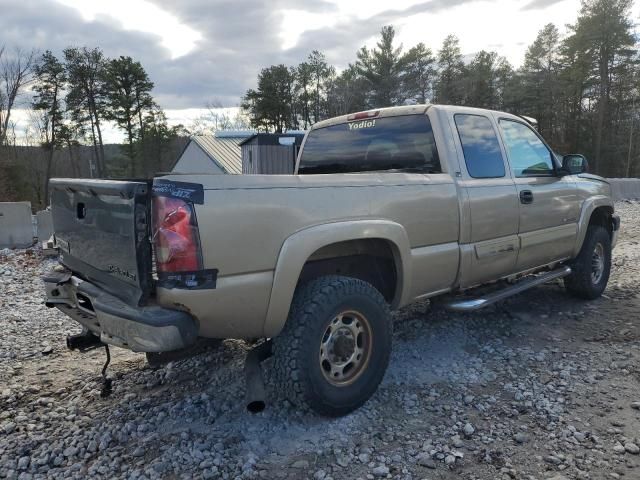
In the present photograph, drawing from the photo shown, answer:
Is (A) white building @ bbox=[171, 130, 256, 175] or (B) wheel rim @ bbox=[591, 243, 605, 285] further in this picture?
(A) white building @ bbox=[171, 130, 256, 175]

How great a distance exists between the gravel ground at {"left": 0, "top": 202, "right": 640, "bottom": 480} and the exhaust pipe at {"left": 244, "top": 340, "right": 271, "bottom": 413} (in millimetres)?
265

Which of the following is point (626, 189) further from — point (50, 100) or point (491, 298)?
point (50, 100)

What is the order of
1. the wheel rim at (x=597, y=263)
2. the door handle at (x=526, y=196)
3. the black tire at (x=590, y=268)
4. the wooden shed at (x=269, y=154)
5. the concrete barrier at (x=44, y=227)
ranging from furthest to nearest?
the wooden shed at (x=269, y=154) < the concrete barrier at (x=44, y=227) < the wheel rim at (x=597, y=263) < the black tire at (x=590, y=268) < the door handle at (x=526, y=196)

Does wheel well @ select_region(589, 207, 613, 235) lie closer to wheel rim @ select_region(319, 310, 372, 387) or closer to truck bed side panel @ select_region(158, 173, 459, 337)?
truck bed side panel @ select_region(158, 173, 459, 337)

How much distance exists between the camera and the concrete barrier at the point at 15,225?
416 inches

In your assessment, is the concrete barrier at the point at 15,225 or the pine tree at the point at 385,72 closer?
the concrete barrier at the point at 15,225

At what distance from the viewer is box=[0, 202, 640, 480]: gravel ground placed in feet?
8.72

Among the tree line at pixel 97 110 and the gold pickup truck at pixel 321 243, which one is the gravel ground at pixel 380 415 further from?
the tree line at pixel 97 110

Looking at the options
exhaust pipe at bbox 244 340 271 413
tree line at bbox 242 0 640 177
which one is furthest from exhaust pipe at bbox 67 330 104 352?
tree line at bbox 242 0 640 177

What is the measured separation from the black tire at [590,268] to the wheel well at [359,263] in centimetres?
300

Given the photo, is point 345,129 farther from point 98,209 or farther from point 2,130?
point 2,130

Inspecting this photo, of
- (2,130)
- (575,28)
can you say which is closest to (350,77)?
(575,28)

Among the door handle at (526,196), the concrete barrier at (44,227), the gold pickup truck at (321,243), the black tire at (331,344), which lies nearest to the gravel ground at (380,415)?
the black tire at (331,344)

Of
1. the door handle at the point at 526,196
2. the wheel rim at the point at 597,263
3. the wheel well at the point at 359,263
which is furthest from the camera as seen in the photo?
the wheel rim at the point at 597,263
